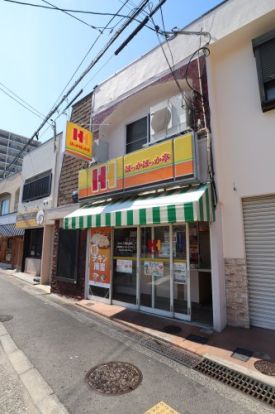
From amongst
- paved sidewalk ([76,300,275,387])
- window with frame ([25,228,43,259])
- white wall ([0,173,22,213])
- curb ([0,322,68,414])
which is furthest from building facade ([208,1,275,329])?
white wall ([0,173,22,213])

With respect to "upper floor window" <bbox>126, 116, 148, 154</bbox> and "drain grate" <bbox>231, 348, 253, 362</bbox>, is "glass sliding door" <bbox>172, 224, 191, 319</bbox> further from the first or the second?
"upper floor window" <bbox>126, 116, 148, 154</bbox>

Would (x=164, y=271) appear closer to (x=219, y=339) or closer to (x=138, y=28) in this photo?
(x=219, y=339)

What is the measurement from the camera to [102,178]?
8906mm

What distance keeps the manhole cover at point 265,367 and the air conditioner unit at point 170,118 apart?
20.0 feet

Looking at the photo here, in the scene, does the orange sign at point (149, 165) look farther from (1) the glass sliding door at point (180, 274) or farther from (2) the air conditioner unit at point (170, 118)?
(1) the glass sliding door at point (180, 274)

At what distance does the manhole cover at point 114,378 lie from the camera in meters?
3.73

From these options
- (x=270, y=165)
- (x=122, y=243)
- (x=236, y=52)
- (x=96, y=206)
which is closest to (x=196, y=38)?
(x=236, y=52)

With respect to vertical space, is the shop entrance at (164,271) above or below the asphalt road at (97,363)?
above

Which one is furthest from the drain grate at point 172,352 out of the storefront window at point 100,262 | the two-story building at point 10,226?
the two-story building at point 10,226

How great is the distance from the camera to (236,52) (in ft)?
23.2

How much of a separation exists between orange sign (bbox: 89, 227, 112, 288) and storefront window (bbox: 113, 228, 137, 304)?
27cm

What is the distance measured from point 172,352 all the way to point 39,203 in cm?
1184

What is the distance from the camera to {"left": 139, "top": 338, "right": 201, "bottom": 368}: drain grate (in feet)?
15.1

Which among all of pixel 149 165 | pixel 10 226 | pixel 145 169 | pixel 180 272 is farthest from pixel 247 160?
pixel 10 226
